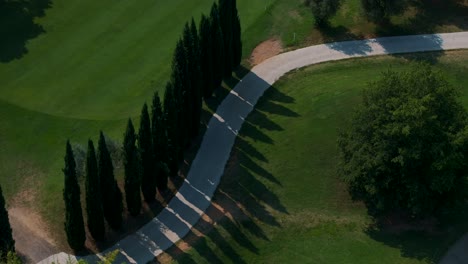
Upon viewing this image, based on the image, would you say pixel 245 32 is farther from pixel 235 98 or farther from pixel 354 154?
pixel 354 154

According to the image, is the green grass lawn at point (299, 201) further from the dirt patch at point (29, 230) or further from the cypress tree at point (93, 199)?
the dirt patch at point (29, 230)

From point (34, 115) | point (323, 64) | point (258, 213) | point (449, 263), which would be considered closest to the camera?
point (449, 263)

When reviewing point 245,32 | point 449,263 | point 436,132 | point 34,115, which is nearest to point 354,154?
point 436,132

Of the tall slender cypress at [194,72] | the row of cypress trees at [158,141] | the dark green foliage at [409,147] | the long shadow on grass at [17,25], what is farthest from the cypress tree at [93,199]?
the long shadow on grass at [17,25]

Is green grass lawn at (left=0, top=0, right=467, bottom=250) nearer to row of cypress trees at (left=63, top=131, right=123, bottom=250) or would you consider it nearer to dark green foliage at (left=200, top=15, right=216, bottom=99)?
row of cypress trees at (left=63, top=131, right=123, bottom=250)

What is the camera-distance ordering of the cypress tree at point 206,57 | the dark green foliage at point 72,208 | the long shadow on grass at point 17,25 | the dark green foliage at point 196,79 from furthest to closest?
the long shadow on grass at point 17,25 → the cypress tree at point 206,57 → the dark green foliage at point 196,79 → the dark green foliage at point 72,208

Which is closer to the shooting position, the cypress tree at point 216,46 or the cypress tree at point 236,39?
the cypress tree at point 216,46

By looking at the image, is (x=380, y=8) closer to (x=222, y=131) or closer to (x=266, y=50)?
(x=266, y=50)
